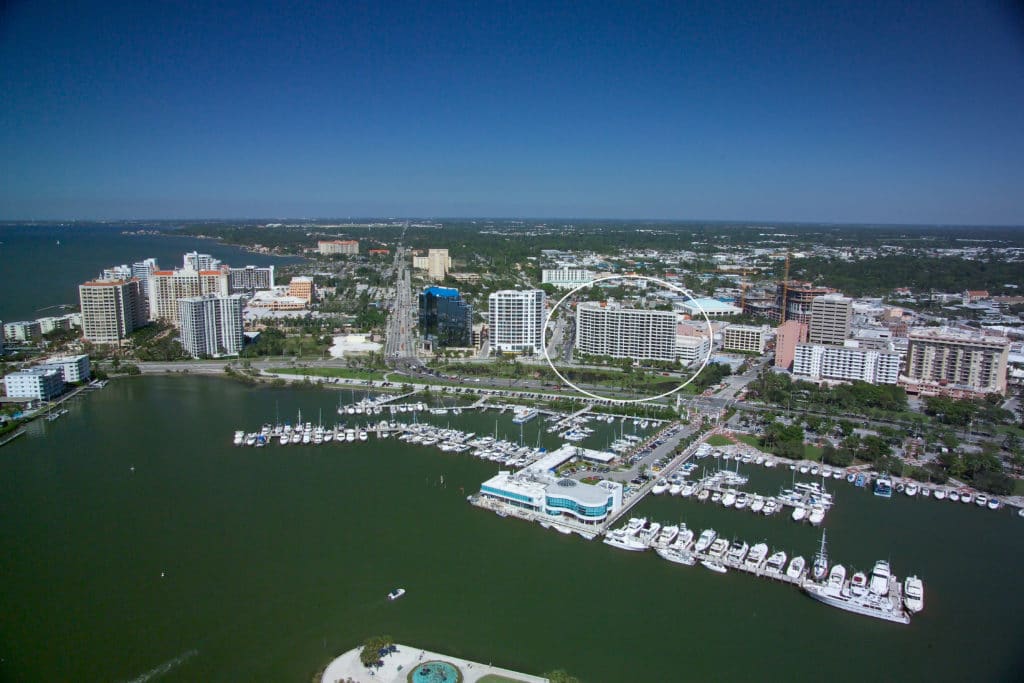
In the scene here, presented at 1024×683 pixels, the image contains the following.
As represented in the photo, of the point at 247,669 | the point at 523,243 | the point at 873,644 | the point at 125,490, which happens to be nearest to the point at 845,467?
the point at 873,644

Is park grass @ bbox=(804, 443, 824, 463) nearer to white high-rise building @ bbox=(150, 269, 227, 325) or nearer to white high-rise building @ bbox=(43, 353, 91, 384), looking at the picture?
white high-rise building @ bbox=(43, 353, 91, 384)

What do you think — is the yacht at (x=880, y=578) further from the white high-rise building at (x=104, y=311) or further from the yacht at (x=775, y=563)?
the white high-rise building at (x=104, y=311)

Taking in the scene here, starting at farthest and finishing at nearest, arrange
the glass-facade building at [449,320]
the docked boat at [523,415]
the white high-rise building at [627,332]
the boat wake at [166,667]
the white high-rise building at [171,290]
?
the white high-rise building at [171,290], the glass-facade building at [449,320], the white high-rise building at [627,332], the docked boat at [523,415], the boat wake at [166,667]

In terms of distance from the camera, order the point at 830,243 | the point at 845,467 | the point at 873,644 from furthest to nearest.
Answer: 1. the point at 830,243
2. the point at 845,467
3. the point at 873,644

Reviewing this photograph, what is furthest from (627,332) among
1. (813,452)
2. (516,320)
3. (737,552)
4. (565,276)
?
(565,276)

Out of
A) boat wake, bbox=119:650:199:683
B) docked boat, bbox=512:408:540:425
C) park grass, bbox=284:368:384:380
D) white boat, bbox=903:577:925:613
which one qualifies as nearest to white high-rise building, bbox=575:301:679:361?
docked boat, bbox=512:408:540:425

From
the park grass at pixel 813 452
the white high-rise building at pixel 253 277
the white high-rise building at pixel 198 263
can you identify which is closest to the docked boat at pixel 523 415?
the park grass at pixel 813 452

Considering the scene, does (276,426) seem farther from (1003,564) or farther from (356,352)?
(1003,564)
